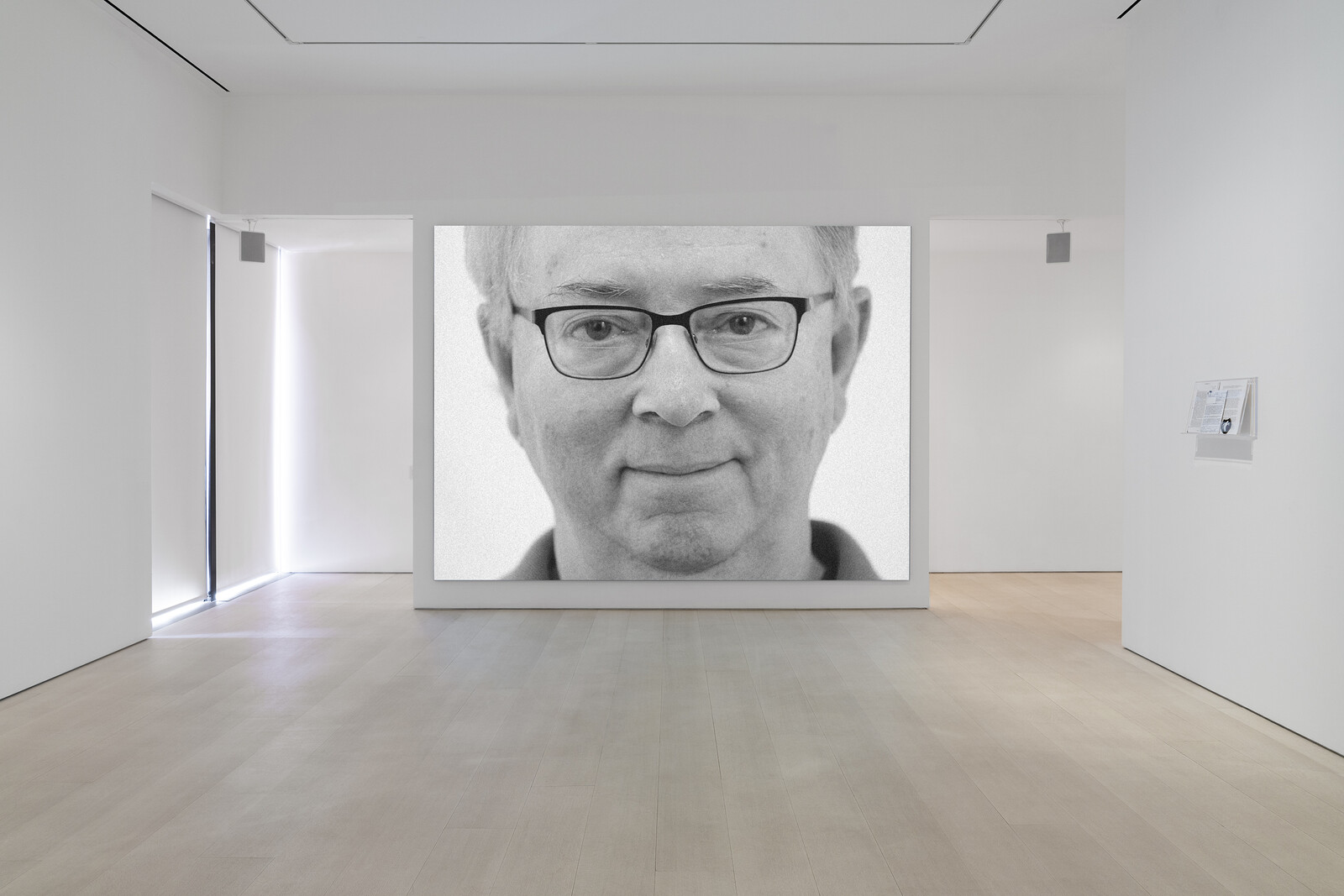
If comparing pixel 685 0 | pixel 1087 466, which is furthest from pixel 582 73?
pixel 1087 466

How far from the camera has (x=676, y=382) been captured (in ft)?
21.6

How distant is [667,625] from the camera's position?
614cm

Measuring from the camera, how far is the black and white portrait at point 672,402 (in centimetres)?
661

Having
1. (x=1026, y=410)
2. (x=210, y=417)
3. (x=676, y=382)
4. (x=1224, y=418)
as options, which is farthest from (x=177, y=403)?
(x=1026, y=410)

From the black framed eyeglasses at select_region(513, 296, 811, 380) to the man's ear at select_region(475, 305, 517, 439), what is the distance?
→ 11.6 inches

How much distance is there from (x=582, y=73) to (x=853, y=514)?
345cm

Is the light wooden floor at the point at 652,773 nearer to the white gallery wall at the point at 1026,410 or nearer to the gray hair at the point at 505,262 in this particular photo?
the gray hair at the point at 505,262

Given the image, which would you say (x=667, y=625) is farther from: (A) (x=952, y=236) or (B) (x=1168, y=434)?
(A) (x=952, y=236)

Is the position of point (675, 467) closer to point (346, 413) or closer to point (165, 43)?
point (346, 413)

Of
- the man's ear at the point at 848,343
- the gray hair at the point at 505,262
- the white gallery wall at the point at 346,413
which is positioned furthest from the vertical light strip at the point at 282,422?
the man's ear at the point at 848,343

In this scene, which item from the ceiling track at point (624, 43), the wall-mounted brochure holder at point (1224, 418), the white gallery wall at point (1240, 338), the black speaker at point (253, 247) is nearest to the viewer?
the white gallery wall at point (1240, 338)

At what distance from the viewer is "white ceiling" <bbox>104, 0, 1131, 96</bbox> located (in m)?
5.41

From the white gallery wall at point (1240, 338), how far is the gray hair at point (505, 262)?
1844 mm

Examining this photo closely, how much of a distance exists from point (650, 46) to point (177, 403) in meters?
3.99
